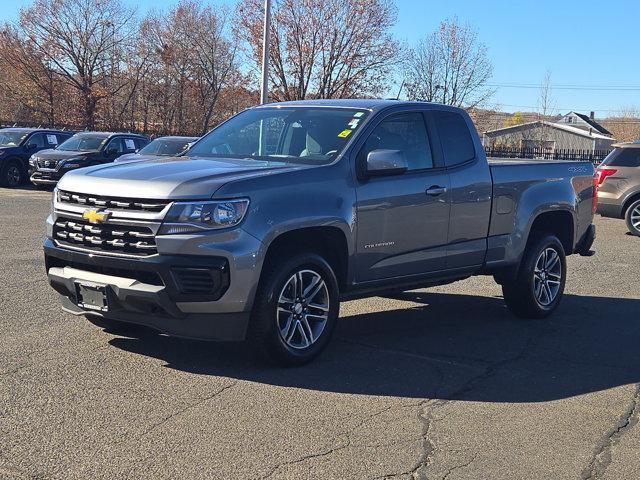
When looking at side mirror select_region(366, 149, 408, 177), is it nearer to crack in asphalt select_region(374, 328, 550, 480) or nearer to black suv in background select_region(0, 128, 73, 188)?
crack in asphalt select_region(374, 328, 550, 480)

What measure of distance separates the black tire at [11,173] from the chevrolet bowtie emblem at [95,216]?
1868 centimetres

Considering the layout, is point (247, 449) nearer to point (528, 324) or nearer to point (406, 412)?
point (406, 412)

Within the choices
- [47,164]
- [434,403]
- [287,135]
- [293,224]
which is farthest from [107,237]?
[47,164]

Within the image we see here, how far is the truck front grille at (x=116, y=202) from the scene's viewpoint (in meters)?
5.27

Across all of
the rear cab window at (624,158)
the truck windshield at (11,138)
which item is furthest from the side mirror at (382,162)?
the truck windshield at (11,138)

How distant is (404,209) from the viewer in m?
6.45

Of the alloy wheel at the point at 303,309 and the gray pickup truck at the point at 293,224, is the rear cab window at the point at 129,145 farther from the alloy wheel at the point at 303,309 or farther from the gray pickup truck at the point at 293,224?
the alloy wheel at the point at 303,309

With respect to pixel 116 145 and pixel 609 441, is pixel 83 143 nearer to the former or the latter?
pixel 116 145

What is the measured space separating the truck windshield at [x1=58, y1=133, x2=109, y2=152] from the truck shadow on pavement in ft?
54.7

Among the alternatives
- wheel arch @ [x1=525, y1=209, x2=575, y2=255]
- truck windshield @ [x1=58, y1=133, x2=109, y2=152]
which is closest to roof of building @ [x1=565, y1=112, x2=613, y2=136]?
truck windshield @ [x1=58, y1=133, x2=109, y2=152]

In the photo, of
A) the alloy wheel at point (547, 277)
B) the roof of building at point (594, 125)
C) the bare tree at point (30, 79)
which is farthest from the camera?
the roof of building at point (594, 125)

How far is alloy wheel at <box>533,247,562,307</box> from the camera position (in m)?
7.99

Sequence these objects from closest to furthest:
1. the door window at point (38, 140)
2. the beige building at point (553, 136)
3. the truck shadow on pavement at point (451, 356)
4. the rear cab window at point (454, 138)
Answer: the truck shadow on pavement at point (451, 356) < the rear cab window at point (454, 138) < the door window at point (38, 140) < the beige building at point (553, 136)

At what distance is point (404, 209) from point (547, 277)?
7.96ft
